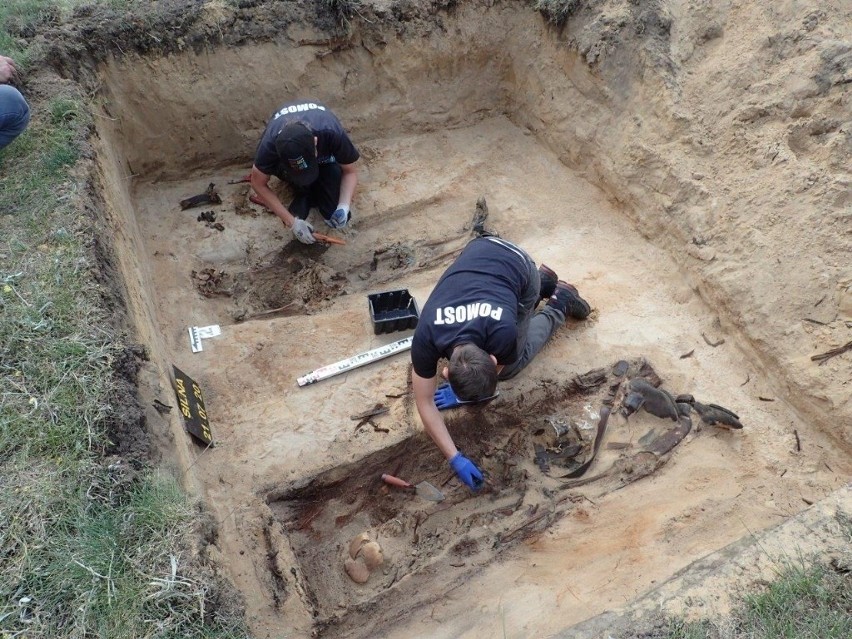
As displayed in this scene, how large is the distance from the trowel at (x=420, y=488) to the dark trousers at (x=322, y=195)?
2.47m

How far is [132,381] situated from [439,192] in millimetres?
3381

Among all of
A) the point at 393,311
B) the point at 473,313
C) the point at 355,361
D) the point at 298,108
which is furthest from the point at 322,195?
the point at 473,313

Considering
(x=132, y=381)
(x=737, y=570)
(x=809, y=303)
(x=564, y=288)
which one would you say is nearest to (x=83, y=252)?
(x=132, y=381)

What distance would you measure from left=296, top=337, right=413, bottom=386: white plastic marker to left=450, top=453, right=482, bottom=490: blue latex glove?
1.00 metres

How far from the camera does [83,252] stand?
3.23m

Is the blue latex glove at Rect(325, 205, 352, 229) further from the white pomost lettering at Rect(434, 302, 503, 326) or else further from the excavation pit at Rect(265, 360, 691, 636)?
the white pomost lettering at Rect(434, 302, 503, 326)

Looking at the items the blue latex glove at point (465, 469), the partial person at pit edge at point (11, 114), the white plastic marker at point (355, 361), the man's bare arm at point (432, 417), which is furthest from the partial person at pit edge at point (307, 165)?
the blue latex glove at point (465, 469)

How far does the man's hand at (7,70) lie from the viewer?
13.2 feet

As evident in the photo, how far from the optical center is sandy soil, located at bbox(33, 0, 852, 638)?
3260 mm

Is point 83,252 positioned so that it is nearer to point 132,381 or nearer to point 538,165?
point 132,381

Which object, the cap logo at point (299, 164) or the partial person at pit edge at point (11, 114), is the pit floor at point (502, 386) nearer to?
the cap logo at point (299, 164)

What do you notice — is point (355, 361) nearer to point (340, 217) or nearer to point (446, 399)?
point (446, 399)

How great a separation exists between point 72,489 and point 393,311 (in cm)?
248

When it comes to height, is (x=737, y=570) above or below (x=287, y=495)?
above
